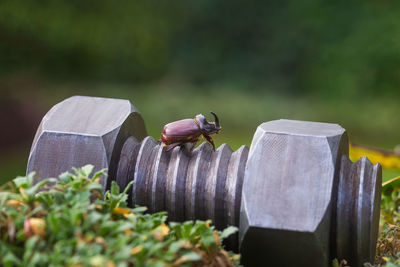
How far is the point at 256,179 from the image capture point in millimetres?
753

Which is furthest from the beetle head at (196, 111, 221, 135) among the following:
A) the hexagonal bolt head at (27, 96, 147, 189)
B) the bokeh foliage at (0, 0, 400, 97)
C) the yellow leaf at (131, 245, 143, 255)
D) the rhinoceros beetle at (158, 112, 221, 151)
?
the bokeh foliage at (0, 0, 400, 97)

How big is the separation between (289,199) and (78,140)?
293mm

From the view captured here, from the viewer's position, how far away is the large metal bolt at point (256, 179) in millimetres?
734

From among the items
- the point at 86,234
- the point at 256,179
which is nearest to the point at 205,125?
the point at 256,179

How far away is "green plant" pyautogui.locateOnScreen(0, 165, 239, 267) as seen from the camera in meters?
0.57

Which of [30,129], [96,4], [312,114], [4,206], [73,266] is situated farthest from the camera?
[96,4]

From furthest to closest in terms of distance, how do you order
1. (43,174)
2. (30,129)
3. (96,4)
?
(96,4) < (30,129) < (43,174)

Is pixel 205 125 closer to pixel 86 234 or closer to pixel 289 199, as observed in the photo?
pixel 289 199

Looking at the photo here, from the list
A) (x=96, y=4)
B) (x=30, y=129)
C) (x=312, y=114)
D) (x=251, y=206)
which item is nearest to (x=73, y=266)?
(x=251, y=206)

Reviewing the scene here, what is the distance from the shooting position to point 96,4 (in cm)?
248

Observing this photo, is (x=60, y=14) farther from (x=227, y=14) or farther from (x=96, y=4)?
(x=227, y=14)

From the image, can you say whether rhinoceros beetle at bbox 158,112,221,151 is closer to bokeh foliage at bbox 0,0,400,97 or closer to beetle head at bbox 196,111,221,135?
beetle head at bbox 196,111,221,135

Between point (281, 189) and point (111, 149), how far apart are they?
0.24 metres

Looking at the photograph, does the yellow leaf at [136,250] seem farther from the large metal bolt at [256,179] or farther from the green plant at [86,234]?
the large metal bolt at [256,179]
